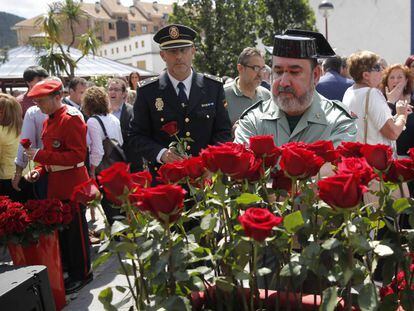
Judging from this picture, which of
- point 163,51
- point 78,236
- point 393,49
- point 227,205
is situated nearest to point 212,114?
point 163,51

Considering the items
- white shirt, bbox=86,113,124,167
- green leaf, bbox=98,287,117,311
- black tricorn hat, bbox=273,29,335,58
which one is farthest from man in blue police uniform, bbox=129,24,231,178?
green leaf, bbox=98,287,117,311

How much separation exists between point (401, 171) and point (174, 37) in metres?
2.40

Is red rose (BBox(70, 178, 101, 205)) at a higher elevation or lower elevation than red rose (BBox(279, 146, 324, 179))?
lower

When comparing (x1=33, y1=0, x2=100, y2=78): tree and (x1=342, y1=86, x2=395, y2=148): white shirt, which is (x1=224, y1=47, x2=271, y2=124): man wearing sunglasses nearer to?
(x1=342, y1=86, x2=395, y2=148): white shirt

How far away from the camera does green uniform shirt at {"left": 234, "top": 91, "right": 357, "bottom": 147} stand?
1900 millimetres

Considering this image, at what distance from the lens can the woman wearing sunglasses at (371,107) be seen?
3.52 m

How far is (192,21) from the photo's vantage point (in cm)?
2019

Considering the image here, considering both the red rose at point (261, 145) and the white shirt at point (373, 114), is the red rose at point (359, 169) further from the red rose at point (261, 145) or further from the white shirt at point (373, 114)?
the white shirt at point (373, 114)

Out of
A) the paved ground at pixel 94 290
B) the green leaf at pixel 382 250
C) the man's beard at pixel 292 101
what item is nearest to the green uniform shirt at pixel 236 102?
the paved ground at pixel 94 290

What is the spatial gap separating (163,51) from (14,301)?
6.55ft

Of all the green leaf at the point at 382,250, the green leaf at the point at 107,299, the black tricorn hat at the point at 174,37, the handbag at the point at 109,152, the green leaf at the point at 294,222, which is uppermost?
the black tricorn hat at the point at 174,37

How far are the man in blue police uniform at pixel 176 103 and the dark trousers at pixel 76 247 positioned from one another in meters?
1.21

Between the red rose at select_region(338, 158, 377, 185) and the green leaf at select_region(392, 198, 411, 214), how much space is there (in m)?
0.08

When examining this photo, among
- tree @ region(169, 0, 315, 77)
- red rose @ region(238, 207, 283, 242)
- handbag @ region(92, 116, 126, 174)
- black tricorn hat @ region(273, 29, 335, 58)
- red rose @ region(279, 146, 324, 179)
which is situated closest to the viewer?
red rose @ region(238, 207, 283, 242)
